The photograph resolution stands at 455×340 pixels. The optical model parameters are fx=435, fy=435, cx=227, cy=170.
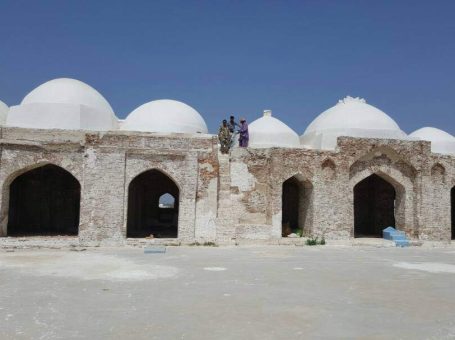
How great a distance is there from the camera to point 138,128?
20.7 m

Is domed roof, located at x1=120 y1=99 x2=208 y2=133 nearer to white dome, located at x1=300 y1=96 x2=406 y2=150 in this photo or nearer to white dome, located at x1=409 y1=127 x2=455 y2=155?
white dome, located at x1=300 y1=96 x2=406 y2=150

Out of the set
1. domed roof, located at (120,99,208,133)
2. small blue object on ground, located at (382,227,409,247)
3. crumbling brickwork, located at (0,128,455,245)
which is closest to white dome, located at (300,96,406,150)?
crumbling brickwork, located at (0,128,455,245)

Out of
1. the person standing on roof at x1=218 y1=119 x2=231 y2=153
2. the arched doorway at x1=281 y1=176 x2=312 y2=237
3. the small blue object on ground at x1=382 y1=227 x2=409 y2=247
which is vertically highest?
the person standing on roof at x1=218 y1=119 x2=231 y2=153

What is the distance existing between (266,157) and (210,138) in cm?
268

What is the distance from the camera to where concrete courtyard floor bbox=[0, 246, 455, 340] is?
520 centimetres

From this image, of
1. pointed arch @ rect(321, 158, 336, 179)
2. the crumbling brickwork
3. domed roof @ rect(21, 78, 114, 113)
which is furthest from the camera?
domed roof @ rect(21, 78, 114, 113)

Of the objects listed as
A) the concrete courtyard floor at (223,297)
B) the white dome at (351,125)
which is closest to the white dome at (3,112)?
the concrete courtyard floor at (223,297)

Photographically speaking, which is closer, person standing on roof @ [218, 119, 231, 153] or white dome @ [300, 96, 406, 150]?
person standing on roof @ [218, 119, 231, 153]

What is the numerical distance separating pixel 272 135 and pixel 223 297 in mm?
18603

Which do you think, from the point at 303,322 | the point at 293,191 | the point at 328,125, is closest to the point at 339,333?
the point at 303,322

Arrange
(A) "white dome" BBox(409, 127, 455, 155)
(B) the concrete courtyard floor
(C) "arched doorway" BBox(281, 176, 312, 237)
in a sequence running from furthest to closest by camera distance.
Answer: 1. (A) "white dome" BBox(409, 127, 455, 155)
2. (C) "arched doorway" BBox(281, 176, 312, 237)
3. (B) the concrete courtyard floor

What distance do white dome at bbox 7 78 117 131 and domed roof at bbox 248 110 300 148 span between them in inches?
328

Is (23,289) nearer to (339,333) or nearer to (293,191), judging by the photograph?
(339,333)

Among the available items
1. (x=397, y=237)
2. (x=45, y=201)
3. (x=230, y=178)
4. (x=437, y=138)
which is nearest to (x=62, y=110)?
(x=45, y=201)
